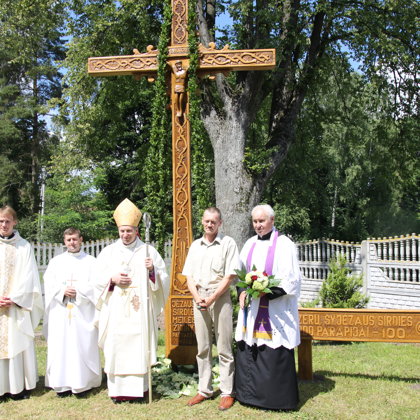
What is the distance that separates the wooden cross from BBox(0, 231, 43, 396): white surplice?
5.28 ft

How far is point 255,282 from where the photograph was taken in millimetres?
4750

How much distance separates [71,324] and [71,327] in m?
0.03

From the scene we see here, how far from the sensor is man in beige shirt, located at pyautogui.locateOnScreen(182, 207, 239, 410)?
504cm

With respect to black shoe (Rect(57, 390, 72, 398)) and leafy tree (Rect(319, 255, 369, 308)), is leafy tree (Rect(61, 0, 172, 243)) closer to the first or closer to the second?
leafy tree (Rect(319, 255, 369, 308))

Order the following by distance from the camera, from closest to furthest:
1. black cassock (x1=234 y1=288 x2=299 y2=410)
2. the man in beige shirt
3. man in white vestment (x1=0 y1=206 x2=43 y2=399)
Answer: black cassock (x1=234 y1=288 x2=299 y2=410) < the man in beige shirt < man in white vestment (x1=0 y1=206 x2=43 y2=399)

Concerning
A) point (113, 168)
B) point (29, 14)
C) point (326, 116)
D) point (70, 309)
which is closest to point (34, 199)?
point (113, 168)

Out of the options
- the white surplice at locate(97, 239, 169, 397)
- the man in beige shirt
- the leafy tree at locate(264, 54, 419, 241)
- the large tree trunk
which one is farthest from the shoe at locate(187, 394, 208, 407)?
the leafy tree at locate(264, 54, 419, 241)

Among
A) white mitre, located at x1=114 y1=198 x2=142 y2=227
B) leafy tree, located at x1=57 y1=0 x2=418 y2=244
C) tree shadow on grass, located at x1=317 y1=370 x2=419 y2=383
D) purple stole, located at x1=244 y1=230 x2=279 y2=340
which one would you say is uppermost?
leafy tree, located at x1=57 y1=0 x2=418 y2=244

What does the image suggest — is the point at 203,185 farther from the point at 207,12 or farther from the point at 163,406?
the point at 207,12

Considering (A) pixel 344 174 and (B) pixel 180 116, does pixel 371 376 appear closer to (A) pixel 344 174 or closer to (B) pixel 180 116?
(B) pixel 180 116

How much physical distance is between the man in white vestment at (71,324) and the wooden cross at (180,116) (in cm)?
96

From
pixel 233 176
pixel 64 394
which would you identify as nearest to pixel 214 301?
pixel 64 394

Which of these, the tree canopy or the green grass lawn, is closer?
the green grass lawn

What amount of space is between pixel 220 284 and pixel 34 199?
27093 millimetres
